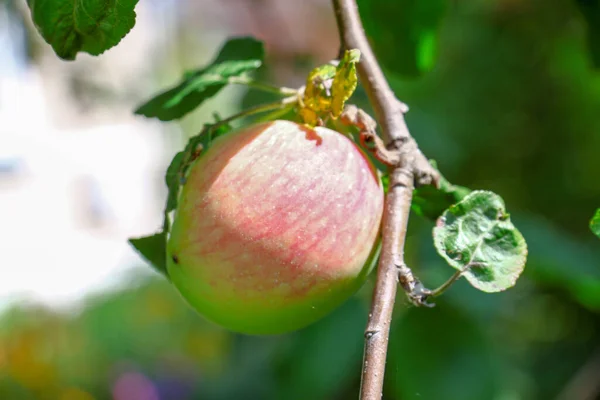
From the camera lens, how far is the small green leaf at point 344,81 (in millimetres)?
474

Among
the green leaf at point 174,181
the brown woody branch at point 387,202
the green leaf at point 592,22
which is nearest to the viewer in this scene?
the brown woody branch at point 387,202

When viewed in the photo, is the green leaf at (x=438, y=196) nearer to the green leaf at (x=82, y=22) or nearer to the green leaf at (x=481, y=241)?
the green leaf at (x=481, y=241)

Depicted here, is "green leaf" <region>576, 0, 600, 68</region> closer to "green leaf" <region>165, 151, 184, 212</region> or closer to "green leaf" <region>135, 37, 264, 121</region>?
"green leaf" <region>135, 37, 264, 121</region>

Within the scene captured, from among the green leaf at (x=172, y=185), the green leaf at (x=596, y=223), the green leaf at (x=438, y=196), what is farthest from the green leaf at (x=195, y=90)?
the green leaf at (x=596, y=223)

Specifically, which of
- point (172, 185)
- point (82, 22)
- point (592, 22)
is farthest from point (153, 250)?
point (592, 22)

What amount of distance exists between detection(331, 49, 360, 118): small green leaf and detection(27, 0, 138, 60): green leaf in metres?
0.15

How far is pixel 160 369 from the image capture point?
2.01 metres

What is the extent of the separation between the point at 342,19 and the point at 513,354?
1175mm

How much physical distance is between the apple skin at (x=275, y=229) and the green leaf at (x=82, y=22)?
0.38 feet

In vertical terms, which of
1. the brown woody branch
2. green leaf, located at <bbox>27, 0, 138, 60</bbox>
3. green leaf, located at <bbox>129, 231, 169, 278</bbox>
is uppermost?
green leaf, located at <bbox>27, 0, 138, 60</bbox>

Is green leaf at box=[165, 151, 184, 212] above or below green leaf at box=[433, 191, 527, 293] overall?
above

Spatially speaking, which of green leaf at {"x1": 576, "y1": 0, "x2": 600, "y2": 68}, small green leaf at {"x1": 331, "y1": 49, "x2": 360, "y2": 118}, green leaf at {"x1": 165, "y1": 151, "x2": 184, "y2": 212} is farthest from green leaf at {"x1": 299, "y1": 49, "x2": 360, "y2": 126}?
green leaf at {"x1": 576, "y1": 0, "x2": 600, "y2": 68}

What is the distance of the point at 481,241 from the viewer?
495 mm

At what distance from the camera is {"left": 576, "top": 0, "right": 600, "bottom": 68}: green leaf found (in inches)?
30.3
